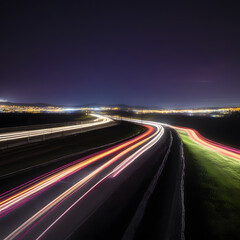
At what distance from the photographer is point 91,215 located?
564 cm

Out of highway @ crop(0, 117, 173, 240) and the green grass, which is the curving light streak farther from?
the green grass

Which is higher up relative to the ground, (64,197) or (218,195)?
(64,197)

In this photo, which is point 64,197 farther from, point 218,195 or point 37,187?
point 218,195

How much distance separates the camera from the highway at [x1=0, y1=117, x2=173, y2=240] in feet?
16.3

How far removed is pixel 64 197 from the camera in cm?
675

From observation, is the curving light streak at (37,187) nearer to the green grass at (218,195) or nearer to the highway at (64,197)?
the highway at (64,197)

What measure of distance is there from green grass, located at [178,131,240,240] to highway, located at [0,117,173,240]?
316cm

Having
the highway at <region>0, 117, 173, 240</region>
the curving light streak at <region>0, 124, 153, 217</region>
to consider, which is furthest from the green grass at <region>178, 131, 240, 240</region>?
the curving light streak at <region>0, 124, 153, 217</region>

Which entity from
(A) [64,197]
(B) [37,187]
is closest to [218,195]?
(A) [64,197]

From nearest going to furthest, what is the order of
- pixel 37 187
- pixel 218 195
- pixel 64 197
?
pixel 64 197 → pixel 37 187 → pixel 218 195

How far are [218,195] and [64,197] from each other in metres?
8.00

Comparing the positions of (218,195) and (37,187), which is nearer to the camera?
(37,187)

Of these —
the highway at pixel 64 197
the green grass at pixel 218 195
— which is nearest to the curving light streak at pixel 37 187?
the highway at pixel 64 197

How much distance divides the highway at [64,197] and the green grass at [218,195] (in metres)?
3.16
